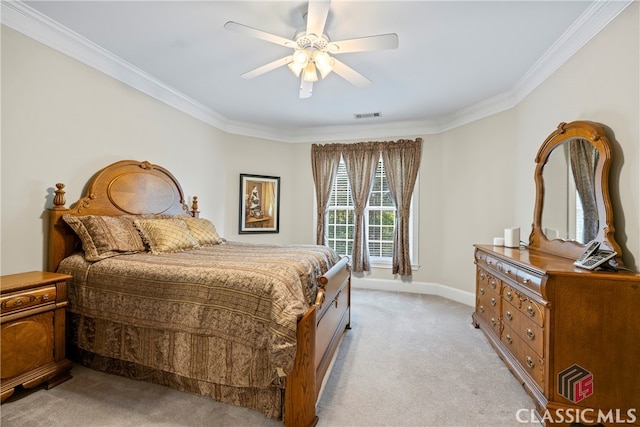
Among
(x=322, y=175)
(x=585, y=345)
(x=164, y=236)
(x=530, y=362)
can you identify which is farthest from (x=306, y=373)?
(x=322, y=175)

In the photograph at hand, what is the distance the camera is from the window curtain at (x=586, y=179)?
2100 millimetres

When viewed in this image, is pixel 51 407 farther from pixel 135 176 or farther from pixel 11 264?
pixel 135 176

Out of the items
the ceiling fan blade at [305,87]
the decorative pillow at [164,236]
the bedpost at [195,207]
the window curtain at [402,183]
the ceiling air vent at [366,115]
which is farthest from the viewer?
the window curtain at [402,183]

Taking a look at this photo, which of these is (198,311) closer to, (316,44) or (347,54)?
(316,44)

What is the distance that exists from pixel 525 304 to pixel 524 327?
17cm

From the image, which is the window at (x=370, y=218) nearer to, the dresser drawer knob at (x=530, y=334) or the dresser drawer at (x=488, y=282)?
the dresser drawer at (x=488, y=282)

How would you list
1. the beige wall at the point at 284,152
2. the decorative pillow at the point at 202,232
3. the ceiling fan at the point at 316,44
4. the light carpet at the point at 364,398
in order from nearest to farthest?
1. the light carpet at the point at 364,398
2. the ceiling fan at the point at 316,44
3. the beige wall at the point at 284,152
4. the decorative pillow at the point at 202,232

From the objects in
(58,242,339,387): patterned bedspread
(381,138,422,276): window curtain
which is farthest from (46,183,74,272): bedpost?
(381,138,422,276): window curtain

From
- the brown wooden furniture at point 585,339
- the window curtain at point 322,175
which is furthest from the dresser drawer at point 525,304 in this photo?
the window curtain at point 322,175

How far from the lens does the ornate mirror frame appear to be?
196 cm

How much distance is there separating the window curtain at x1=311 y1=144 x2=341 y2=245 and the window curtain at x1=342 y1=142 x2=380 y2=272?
0.29 metres

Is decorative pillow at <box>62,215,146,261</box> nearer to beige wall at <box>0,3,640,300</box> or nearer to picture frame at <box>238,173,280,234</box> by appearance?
beige wall at <box>0,3,640,300</box>

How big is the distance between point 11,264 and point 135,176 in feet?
4.10

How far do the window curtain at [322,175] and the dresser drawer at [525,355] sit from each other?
10.3ft
